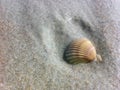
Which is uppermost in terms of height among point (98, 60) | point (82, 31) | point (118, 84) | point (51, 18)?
point (51, 18)

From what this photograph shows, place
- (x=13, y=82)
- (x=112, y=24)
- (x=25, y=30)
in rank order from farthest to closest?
(x=112, y=24)
(x=25, y=30)
(x=13, y=82)

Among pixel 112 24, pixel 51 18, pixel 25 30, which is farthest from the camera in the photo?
pixel 112 24

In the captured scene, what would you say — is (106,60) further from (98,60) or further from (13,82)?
(13,82)

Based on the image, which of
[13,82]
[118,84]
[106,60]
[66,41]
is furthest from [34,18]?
[118,84]

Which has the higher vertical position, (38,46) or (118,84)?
(38,46)

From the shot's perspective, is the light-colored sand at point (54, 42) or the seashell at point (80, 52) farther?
the seashell at point (80, 52)

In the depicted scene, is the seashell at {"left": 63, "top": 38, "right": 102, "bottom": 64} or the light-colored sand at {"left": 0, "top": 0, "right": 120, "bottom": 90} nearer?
the light-colored sand at {"left": 0, "top": 0, "right": 120, "bottom": 90}

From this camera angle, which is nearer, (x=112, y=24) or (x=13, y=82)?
(x=13, y=82)

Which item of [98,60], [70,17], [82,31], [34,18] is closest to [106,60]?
[98,60]
